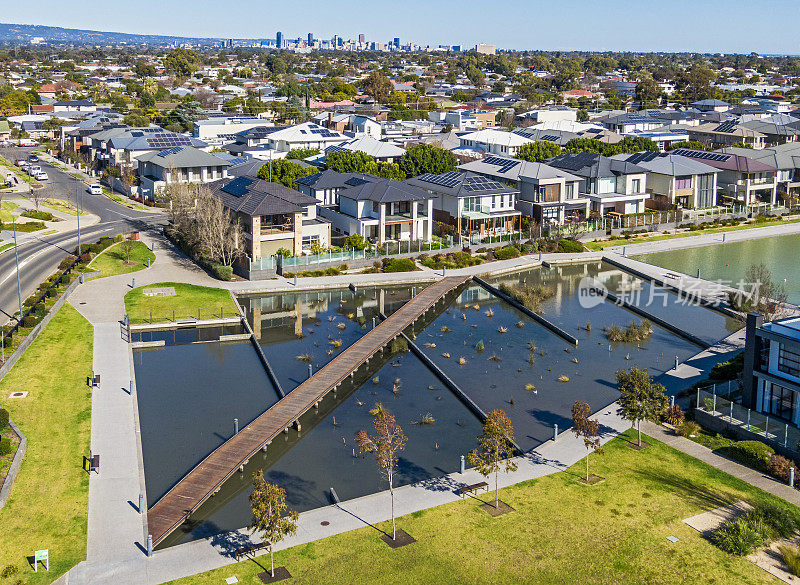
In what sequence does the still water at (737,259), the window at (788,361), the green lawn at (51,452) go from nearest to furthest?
the green lawn at (51,452) → the window at (788,361) → the still water at (737,259)

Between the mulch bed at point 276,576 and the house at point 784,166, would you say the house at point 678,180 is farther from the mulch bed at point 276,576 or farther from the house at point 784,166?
the mulch bed at point 276,576

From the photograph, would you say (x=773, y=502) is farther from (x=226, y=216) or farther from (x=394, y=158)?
(x=394, y=158)

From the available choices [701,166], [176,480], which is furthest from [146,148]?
[176,480]

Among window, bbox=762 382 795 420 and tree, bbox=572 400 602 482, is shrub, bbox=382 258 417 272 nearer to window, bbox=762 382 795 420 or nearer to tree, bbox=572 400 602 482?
tree, bbox=572 400 602 482

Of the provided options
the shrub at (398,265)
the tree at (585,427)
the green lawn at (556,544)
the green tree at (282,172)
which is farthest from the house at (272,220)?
the green lawn at (556,544)

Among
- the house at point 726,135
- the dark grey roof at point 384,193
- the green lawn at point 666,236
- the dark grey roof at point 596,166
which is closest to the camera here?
the dark grey roof at point 384,193

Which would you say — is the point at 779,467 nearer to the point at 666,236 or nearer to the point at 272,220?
the point at 272,220

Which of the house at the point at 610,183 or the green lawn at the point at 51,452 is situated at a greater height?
the house at the point at 610,183

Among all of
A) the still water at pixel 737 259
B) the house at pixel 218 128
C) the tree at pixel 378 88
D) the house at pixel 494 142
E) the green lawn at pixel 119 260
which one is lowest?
the still water at pixel 737 259

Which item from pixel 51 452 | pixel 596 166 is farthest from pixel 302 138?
pixel 51 452
